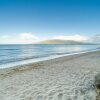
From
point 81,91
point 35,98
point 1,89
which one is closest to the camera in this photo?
point 35,98

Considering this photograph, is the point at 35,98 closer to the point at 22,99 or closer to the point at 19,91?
the point at 22,99

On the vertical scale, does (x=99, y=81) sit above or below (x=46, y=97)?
above

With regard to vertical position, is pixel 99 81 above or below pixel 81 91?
above

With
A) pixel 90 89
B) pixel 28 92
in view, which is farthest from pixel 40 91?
pixel 90 89

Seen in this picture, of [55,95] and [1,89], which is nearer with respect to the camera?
[55,95]

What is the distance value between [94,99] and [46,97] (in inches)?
66.0

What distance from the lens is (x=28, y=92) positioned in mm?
5898

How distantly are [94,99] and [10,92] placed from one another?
3325 mm

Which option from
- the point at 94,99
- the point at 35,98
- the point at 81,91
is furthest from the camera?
the point at 81,91

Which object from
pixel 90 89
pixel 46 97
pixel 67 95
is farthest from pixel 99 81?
pixel 46 97

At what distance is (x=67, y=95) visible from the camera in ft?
17.6

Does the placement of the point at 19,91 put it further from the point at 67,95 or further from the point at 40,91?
the point at 67,95

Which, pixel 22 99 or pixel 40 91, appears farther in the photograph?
pixel 40 91

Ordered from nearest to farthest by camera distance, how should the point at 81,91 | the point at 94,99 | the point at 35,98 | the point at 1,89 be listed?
the point at 94,99 < the point at 35,98 < the point at 81,91 < the point at 1,89
